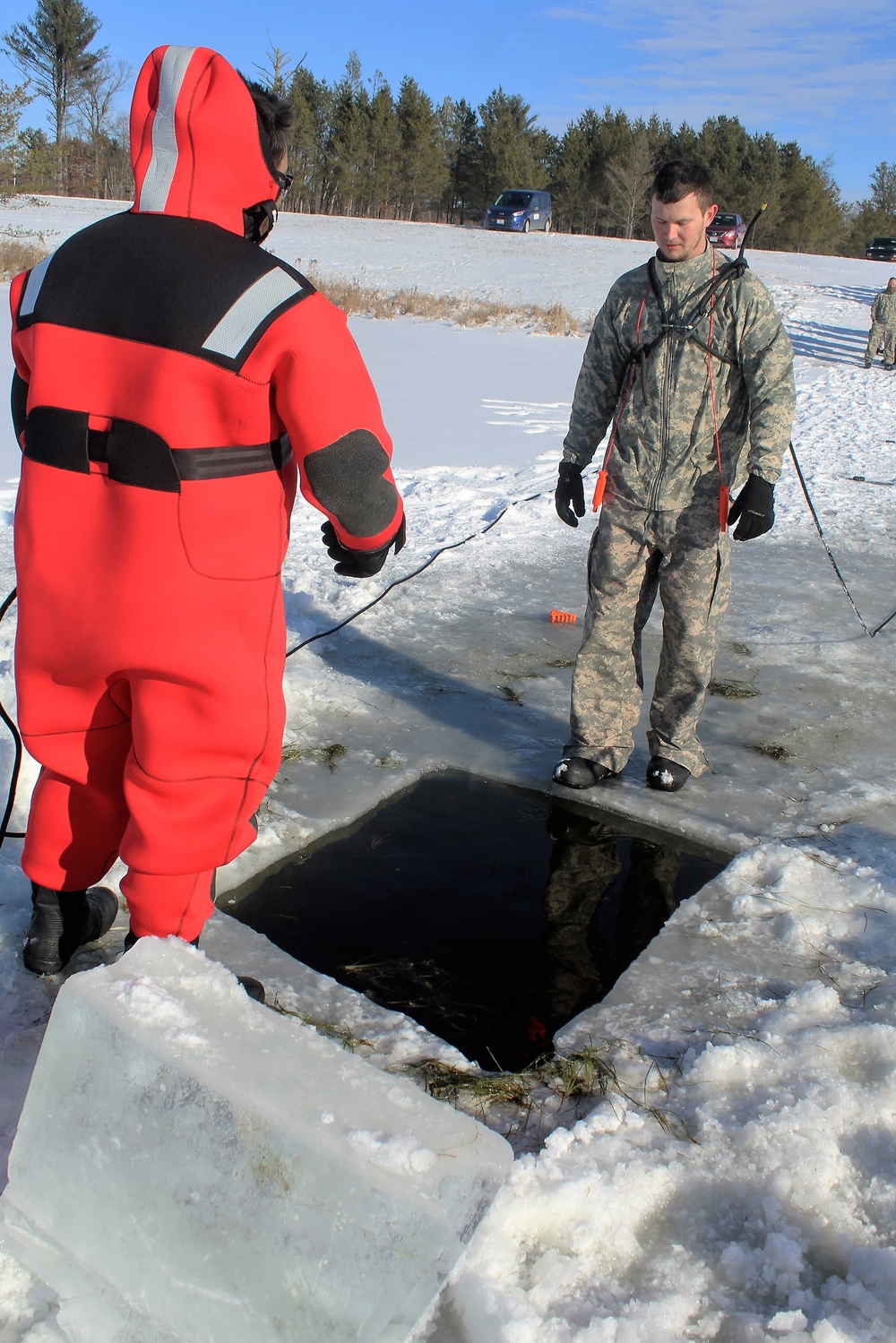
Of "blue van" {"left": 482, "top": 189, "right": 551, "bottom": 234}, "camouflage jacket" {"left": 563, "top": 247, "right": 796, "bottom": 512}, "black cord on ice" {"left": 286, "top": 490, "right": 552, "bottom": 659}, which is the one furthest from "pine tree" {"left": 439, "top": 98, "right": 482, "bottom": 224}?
"camouflage jacket" {"left": 563, "top": 247, "right": 796, "bottom": 512}

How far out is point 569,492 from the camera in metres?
3.39

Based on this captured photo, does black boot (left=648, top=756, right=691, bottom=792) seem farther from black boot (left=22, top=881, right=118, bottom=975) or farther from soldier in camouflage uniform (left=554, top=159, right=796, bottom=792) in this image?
black boot (left=22, top=881, right=118, bottom=975)

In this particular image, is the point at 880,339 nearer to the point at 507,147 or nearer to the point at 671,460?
the point at 671,460

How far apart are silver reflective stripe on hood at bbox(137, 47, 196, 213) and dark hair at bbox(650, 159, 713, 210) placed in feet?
5.38

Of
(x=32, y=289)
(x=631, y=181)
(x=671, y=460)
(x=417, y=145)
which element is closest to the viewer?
(x=32, y=289)

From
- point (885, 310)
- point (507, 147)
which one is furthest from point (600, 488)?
point (507, 147)

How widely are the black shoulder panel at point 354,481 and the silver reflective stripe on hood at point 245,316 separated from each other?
0.73 feet

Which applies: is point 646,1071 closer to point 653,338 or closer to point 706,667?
point 706,667

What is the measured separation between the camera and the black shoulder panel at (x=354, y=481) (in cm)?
180

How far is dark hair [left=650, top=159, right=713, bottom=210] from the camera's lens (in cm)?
296

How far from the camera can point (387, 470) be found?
1.93 meters

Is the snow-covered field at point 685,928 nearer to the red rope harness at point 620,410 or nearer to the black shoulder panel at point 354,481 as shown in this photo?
the red rope harness at point 620,410

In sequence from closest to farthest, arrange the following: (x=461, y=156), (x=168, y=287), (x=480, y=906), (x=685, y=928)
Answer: (x=168, y=287)
(x=685, y=928)
(x=480, y=906)
(x=461, y=156)

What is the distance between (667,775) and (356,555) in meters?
1.76
